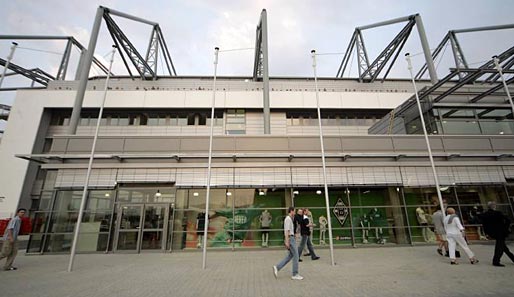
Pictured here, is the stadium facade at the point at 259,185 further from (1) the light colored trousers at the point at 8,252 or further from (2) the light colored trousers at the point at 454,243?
(2) the light colored trousers at the point at 454,243

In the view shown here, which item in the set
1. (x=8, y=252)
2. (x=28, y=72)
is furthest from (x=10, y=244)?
(x=28, y=72)

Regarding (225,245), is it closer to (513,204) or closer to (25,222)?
(25,222)

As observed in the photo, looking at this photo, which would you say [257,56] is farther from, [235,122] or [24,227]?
[24,227]

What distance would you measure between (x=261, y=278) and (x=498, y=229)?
763 cm

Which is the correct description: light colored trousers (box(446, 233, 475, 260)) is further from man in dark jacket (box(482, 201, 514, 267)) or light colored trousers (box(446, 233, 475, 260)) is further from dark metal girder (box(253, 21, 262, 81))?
dark metal girder (box(253, 21, 262, 81))

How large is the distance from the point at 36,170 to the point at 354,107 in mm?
29910

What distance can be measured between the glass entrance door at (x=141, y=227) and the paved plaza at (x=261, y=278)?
243cm

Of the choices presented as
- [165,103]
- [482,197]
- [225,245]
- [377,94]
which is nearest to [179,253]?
[225,245]

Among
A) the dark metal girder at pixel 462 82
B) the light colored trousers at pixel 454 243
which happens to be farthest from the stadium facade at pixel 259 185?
the light colored trousers at pixel 454 243

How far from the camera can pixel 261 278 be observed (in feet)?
22.2

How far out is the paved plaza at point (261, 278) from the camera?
5535 millimetres

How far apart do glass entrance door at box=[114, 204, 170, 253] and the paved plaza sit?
7.99 ft

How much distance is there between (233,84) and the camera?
2497 cm

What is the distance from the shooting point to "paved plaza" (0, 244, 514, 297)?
5535 mm
